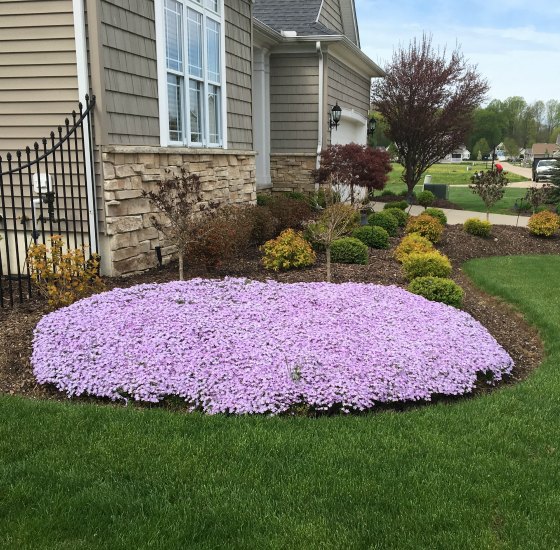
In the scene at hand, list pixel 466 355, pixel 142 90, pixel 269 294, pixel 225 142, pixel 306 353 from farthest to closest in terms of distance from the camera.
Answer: pixel 225 142 < pixel 142 90 < pixel 269 294 < pixel 466 355 < pixel 306 353

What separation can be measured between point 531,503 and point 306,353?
194 cm

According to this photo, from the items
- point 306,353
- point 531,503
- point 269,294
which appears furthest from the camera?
point 269,294

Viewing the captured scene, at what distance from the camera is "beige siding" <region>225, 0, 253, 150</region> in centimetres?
975

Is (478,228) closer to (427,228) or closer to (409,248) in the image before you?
(427,228)

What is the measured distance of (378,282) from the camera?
24.5ft

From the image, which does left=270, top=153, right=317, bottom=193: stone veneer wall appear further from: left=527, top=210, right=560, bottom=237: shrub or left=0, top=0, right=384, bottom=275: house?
left=527, top=210, right=560, bottom=237: shrub

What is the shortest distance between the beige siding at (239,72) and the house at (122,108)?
0.02 m

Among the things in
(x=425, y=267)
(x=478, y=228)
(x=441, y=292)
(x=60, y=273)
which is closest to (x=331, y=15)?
(x=478, y=228)

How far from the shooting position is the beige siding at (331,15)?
601 inches

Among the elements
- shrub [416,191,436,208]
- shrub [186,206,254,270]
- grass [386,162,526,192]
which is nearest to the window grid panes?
shrub [186,206,254,270]

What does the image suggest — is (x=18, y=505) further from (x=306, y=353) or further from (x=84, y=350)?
(x=306, y=353)

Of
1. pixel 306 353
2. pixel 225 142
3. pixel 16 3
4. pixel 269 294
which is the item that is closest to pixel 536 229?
pixel 225 142

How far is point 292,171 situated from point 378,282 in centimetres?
744

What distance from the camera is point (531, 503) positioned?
2.84m
